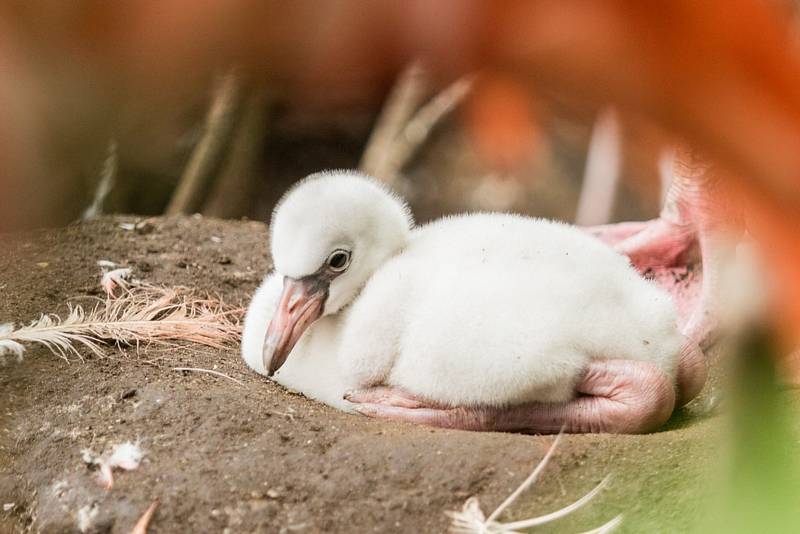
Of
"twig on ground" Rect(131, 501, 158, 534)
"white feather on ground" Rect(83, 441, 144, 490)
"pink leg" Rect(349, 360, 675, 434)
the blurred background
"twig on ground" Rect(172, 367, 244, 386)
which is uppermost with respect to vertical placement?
the blurred background

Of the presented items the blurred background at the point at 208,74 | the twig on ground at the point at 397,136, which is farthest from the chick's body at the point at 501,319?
the twig on ground at the point at 397,136

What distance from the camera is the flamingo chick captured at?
1650 mm

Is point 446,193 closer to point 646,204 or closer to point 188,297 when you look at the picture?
point 646,204

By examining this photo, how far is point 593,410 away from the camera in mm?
1663

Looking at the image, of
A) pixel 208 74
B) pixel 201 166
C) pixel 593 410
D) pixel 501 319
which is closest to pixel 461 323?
pixel 501 319

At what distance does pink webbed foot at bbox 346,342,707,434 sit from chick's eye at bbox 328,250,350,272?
1.01ft

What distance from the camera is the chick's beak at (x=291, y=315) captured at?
5.75 feet

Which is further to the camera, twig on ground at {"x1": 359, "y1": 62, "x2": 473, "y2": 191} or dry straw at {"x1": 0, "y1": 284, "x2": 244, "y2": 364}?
twig on ground at {"x1": 359, "y1": 62, "x2": 473, "y2": 191}

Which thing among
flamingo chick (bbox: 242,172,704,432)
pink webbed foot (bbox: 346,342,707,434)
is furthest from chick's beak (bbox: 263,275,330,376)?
pink webbed foot (bbox: 346,342,707,434)

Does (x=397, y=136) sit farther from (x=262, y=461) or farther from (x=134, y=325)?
(x=262, y=461)

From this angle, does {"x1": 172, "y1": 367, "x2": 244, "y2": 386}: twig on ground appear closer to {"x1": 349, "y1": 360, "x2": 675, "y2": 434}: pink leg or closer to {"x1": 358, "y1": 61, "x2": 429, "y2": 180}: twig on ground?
{"x1": 349, "y1": 360, "x2": 675, "y2": 434}: pink leg

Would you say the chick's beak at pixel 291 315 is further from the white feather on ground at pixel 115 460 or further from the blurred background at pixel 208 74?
the blurred background at pixel 208 74

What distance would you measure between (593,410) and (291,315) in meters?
0.59

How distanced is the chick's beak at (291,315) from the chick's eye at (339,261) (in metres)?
0.03
